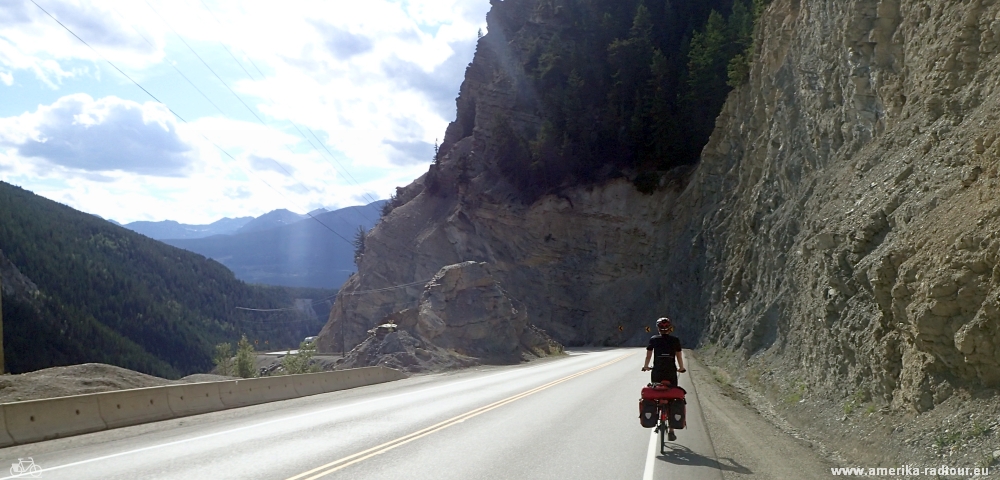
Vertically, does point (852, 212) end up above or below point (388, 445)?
above

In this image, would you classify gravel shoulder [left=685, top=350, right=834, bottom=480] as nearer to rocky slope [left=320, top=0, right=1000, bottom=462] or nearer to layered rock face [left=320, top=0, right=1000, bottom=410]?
rocky slope [left=320, top=0, right=1000, bottom=462]

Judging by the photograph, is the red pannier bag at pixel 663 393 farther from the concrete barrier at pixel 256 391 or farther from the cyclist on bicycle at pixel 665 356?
the concrete barrier at pixel 256 391

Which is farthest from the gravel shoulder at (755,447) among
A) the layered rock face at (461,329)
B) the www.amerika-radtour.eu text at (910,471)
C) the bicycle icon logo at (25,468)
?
the layered rock face at (461,329)

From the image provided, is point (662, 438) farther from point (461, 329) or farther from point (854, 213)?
point (461, 329)

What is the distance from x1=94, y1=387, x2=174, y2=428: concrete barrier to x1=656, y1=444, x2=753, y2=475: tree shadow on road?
34.0ft

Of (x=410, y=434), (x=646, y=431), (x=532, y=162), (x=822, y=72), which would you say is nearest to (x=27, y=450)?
(x=410, y=434)

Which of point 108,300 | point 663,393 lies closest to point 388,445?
point 663,393

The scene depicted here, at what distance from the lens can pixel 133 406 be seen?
585 inches

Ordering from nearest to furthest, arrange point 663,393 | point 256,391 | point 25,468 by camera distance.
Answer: point 25,468 → point 663,393 → point 256,391

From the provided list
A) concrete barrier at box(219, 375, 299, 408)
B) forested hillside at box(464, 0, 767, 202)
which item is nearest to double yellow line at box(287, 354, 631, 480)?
concrete barrier at box(219, 375, 299, 408)

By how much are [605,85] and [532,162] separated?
35.9ft

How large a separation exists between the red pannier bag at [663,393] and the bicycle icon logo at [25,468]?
797 centimetres

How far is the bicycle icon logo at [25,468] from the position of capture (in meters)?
9.27

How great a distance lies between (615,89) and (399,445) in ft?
212
